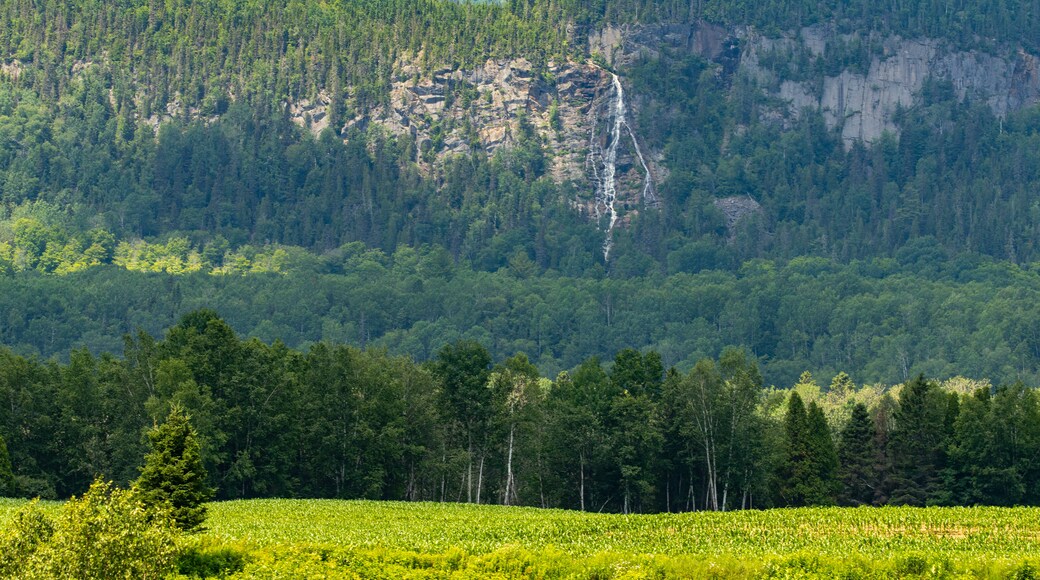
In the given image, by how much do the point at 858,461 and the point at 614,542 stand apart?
182 feet

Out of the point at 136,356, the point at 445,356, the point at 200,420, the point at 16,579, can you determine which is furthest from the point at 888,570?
the point at 136,356

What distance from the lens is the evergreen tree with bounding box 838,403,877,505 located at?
141375 millimetres

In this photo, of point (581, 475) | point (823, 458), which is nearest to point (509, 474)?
point (581, 475)

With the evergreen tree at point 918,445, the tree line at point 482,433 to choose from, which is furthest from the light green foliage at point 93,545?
the evergreen tree at point 918,445

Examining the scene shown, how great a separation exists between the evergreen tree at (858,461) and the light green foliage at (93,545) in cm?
8255

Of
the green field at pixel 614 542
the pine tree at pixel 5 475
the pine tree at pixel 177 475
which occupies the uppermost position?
the pine tree at pixel 177 475

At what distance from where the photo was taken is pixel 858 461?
14238 centimetres

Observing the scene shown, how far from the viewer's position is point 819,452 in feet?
452

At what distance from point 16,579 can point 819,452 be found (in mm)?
84582

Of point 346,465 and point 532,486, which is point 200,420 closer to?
point 346,465

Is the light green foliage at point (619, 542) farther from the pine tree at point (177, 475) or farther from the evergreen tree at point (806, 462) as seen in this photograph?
the evergreen tree at point (806, 462)

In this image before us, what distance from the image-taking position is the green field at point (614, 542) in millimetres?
77625

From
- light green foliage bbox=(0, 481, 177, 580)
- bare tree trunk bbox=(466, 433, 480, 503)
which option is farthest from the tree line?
light green foliage bbox=(0, 481, 177, 580)

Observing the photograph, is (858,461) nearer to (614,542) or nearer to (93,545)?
(614,542)
